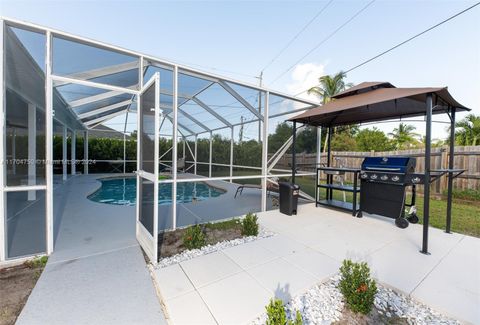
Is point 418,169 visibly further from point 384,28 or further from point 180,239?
point 180,239

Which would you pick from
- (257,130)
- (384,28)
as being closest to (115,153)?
(257,130)

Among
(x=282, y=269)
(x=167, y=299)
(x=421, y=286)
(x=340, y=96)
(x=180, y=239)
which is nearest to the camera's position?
(x=167, y=299)

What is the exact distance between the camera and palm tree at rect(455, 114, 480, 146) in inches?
416

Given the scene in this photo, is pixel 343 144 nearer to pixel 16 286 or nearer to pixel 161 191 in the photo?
pixel 161 191

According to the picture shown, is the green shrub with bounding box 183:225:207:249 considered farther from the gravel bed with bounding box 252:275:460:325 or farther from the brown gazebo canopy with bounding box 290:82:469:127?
the brown gazebo canopy with bounding box 290:82:469:127

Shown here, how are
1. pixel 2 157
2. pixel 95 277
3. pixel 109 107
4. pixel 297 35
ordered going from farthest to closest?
pixel 297 35 → pixel 109 107 → pixel 2 157 → pixel 95 277

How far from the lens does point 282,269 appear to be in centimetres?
264

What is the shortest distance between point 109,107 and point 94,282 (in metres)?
8.02

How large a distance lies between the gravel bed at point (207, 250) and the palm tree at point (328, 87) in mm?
16648

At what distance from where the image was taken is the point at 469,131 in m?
10.8

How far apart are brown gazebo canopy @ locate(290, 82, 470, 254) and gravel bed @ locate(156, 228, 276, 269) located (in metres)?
2.39

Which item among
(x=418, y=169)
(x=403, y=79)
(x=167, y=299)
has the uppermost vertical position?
(x=403, y=79)

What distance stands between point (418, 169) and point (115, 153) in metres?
15.1

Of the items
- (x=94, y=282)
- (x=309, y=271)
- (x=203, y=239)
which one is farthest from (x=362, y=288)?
(x=94, y=282)
